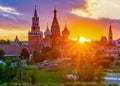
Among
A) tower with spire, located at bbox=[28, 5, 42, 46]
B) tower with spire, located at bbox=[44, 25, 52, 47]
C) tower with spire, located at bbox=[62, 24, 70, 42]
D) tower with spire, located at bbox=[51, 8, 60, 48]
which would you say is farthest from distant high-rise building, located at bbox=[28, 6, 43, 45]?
tower with spire, located at bbox=[62, 24, 70, 42]

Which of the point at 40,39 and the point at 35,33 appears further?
the point at 40,39

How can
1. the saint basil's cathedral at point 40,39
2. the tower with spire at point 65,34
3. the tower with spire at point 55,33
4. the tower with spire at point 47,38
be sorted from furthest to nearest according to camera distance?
1. the tower with spire at point 65,34
2. the tower with spire at point 55,33
3. the tower with spire at point 47,38
4. the saint basil's cathedral at point 40,39

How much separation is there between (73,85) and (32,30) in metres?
51.9

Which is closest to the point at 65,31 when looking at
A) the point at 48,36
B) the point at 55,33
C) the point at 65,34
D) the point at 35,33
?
the point at 65,34

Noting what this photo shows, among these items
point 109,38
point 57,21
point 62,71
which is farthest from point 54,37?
point 62,71

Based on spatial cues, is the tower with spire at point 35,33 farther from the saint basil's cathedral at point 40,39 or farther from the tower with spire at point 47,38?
the tower with spire at point 47,38

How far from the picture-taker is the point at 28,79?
23.1 m

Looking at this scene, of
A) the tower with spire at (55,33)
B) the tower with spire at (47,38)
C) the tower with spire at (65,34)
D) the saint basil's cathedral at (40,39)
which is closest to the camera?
the saint basil's cathedral at (40,39)

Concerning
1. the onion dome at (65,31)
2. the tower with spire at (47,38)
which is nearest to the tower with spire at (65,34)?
the onion dome at (65,31)

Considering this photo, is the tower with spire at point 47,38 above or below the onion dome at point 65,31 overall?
below

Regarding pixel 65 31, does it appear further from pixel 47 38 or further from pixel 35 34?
pixel 35 34

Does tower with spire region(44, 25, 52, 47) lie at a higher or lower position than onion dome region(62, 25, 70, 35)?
lower

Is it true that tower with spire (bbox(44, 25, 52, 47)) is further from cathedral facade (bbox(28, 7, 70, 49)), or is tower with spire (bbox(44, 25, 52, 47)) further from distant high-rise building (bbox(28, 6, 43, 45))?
distant high-rise building (bbox(28, 6, 43, 45))

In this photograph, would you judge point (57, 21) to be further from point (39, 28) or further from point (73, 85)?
point (73, 85)
